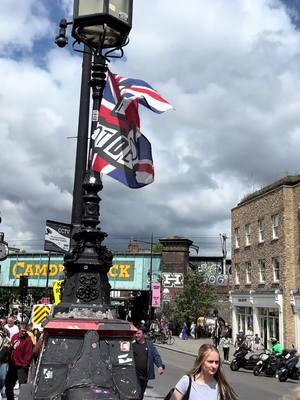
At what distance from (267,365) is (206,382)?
17165mm

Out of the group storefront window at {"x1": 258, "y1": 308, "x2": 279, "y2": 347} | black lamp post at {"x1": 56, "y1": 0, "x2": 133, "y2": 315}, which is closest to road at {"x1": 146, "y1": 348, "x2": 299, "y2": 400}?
black lamp post at {"x1": 56, "y1": 0, "x2": 133, "y2": 315}

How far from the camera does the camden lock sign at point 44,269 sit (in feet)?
165

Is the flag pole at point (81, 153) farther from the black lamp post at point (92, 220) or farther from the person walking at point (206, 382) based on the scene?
the person walking at point (206, 382)

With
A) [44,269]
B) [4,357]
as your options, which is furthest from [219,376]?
[44,269]

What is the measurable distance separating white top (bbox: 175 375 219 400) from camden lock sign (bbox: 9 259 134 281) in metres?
44.8

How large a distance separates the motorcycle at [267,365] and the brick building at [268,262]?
13.4 metres

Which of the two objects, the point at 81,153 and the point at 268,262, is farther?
the point at 268,262

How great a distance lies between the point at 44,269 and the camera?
173 ft

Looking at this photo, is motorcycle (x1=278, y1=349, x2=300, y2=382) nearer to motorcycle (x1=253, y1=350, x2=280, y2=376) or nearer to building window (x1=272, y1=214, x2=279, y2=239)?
motorcycle (x1=253, y1=350, x2=280, y2=376)

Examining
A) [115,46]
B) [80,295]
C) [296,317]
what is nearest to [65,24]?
[115,46]

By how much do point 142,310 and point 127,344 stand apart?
58827mm

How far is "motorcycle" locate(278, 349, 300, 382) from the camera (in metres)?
19.0

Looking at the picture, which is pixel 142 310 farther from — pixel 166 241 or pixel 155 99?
pixel 155 99

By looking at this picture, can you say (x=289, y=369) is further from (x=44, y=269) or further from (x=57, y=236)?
(x=44, y=269)
